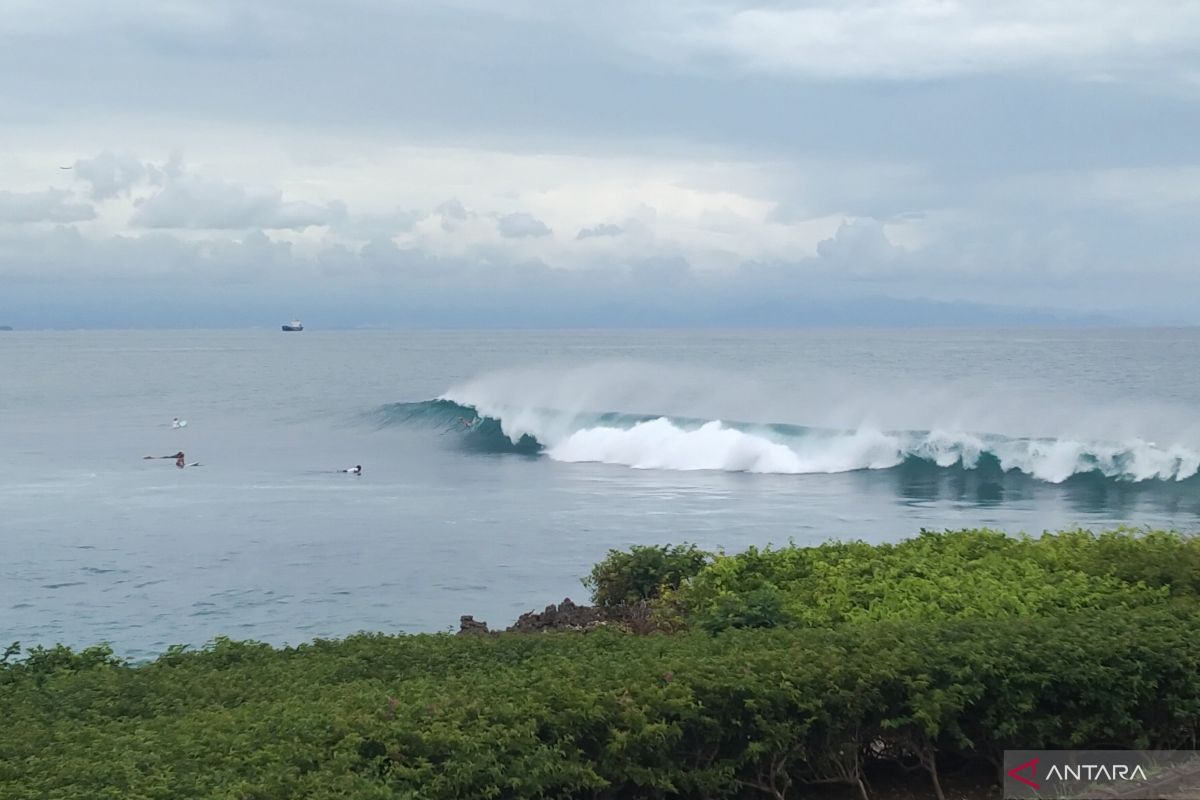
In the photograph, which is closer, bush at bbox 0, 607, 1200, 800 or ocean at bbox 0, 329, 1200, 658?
bush at bbox 0, 607, 1200, 800

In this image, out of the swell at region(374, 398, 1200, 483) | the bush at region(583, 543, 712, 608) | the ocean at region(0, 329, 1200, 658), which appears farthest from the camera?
the swell at region(374, 398, 1200, 483)

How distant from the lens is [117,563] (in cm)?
1766

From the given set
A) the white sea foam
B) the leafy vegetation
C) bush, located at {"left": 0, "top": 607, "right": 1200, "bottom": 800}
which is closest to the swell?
the white sea foam

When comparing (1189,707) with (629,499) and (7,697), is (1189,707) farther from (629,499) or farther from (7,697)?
(629,499)

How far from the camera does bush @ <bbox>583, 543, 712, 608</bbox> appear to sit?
11.1m

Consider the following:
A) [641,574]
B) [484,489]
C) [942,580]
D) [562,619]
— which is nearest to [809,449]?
[484,489]

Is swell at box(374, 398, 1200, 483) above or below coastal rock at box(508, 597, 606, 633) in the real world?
above

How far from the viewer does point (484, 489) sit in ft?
87.0

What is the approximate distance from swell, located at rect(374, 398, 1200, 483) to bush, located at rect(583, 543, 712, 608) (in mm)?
19793

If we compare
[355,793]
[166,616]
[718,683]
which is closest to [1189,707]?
[718,683]

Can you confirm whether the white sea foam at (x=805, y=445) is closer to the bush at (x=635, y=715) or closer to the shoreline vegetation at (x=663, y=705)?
the shoreline vegetation at (x=663, y=705)

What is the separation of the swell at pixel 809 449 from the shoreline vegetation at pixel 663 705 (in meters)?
22.6

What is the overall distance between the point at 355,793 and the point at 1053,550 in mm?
6215

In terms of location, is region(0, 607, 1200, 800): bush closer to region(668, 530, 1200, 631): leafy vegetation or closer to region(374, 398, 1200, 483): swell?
region(668, 530, 1200, 631): leafy vegetation
